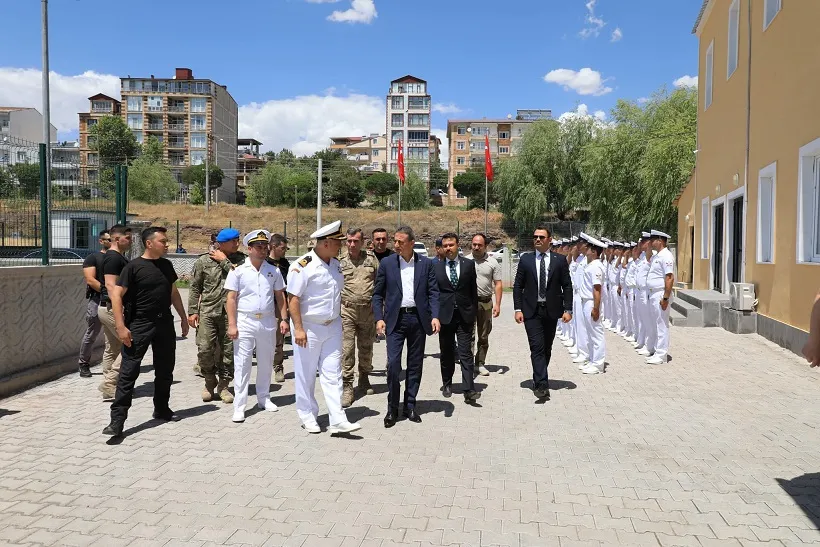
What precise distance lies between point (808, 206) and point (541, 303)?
20.7 ft

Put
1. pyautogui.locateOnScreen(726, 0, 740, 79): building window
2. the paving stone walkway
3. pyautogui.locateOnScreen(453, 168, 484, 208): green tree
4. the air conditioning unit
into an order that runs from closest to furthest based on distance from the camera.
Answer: the paving stone walkway → the air conditioning unit → pyautogui.locateOnScreen(726, 0, 740, 79): building window → pyautogui.locateOnScreen(453, 168, 484, 208): green tree

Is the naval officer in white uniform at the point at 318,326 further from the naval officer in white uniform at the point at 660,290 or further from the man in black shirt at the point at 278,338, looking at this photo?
the naval officer in white uniform at the point at 660,290

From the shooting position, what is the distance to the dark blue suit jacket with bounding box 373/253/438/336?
6746 mm

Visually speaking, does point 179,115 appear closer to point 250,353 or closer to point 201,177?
point 201,177

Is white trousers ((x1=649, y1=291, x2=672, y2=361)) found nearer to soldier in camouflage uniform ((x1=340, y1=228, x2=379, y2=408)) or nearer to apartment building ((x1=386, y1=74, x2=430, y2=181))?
soldier in camouflage uniform ((x1=340, y1=228, x2=379, y2=408))

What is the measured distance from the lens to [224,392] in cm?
754

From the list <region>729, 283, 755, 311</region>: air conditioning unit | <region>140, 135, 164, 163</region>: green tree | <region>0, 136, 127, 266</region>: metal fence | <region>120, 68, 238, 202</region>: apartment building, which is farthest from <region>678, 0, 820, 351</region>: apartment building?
<region>120, 68, 238, 202</region>: apartment building

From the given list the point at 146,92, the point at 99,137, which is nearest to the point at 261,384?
the point at 99,137

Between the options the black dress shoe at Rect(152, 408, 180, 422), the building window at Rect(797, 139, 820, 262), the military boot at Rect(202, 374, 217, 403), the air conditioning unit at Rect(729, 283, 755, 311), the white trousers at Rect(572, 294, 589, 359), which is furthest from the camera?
the air conditioning unit at Rect(729, 283, 755, 311)

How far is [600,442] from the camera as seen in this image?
5.95 meters

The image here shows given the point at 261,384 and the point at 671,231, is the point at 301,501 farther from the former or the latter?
the point at 671,231

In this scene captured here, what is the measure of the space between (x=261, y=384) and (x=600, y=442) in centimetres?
360

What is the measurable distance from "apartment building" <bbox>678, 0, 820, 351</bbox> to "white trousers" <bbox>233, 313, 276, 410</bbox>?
8.56 metres

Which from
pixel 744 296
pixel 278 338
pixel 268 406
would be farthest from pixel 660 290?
pixel 268 406
